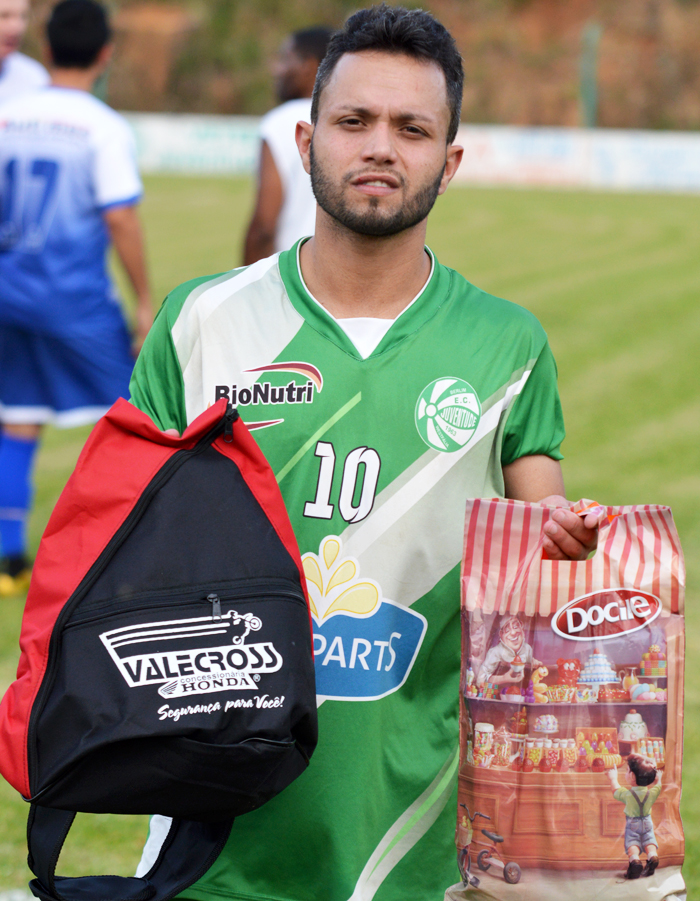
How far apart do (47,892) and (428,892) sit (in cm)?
69

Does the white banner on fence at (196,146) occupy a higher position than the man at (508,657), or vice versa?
the white banner on fence at (196,146)

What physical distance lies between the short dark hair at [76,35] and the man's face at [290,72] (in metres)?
0.77

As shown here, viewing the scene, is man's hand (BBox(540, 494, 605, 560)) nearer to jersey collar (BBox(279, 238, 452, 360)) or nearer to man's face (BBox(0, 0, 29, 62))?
jersey collar (BBox(279, 238, 452, 360))

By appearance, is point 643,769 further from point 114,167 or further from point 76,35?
point 76,35

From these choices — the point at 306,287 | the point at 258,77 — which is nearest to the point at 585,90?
the point at 258,77

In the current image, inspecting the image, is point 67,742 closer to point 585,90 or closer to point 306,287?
point 306,287

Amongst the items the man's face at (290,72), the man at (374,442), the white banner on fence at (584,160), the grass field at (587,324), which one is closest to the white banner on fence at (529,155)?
the white banner on fence at (584,160)

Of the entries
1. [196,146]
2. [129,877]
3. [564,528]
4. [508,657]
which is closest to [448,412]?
[564,528]

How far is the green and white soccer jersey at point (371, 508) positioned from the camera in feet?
6.71

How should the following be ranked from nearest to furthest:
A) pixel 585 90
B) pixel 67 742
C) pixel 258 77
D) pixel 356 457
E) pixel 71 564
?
pixel 67 742
pixel 71 564
pixel 356 457
pixel 585 90
pixel 258 77

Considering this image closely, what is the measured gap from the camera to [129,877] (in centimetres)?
185

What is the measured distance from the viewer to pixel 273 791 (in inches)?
71.7

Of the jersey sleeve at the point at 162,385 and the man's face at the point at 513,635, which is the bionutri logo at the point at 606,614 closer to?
the man's face at the point at 513,635

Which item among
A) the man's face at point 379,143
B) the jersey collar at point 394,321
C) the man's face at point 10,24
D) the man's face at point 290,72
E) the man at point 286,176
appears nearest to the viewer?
the man's face at point 379,143
